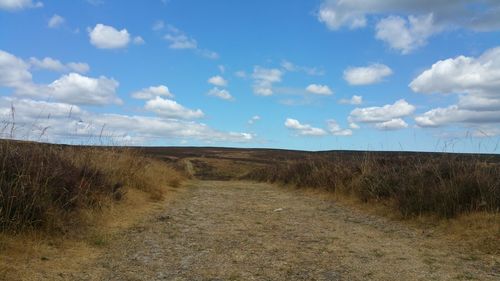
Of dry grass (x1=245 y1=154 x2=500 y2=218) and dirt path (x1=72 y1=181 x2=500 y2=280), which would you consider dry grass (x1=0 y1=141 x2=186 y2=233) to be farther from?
dry grass (x1=245 y1=154 x2=500 y2=218)

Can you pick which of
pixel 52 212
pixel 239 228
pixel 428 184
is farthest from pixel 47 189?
pixel 428 184

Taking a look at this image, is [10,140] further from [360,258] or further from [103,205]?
[360,258]

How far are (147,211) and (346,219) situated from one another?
4167 millimetres

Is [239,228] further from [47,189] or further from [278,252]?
[47,189]

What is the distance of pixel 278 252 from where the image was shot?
259 inches

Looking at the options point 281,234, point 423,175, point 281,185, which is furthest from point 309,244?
point 281,185

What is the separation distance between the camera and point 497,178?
29.4 ft

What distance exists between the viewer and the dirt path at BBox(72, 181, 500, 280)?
5.47 metres

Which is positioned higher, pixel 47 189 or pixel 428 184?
pixel 428 184

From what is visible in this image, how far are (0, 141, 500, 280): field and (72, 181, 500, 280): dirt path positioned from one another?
2cm

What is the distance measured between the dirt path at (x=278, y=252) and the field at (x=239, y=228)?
0.06 ft

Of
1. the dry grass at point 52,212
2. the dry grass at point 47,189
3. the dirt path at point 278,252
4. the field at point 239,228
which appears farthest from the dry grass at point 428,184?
the dry grass at point 47,189

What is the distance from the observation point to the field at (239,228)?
18.3ft

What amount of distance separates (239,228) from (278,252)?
A: 6.67ft
